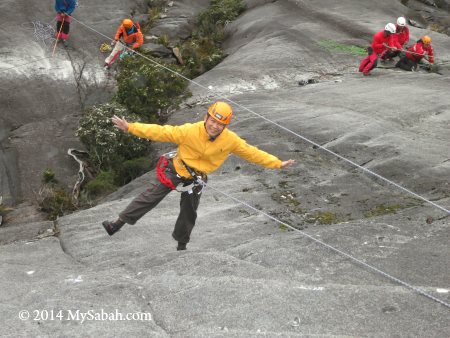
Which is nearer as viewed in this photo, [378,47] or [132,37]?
[132,37]

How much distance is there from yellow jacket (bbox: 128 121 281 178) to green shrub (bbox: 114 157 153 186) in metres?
7.03

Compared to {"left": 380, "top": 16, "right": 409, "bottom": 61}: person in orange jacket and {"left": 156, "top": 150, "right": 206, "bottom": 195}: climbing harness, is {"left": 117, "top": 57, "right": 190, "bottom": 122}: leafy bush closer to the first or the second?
{"left": 380, "top": 16, "right": 409, "bottom": 61}: person in orange jacket

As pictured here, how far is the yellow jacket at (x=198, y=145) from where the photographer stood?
21.2 ft

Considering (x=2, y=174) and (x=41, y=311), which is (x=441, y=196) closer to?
(x=41, y=311)

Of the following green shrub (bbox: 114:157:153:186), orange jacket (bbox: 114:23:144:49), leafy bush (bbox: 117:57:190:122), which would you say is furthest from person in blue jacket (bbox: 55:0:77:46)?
green shrub (bbox: 114:157:153:186)

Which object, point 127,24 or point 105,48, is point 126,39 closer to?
point 127,24

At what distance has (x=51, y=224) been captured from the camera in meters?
9.76

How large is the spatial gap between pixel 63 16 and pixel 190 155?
13.9 meters

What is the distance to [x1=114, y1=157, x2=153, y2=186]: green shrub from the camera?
13766 millimetres

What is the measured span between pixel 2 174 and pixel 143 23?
1202 centimetres

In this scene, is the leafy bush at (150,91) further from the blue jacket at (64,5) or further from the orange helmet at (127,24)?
the blue jacket at (64,5)

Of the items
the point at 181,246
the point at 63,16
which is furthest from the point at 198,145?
the point at 63,16

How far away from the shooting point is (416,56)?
59.3 feet

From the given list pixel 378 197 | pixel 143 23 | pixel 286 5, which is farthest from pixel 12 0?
pixel 378 197
